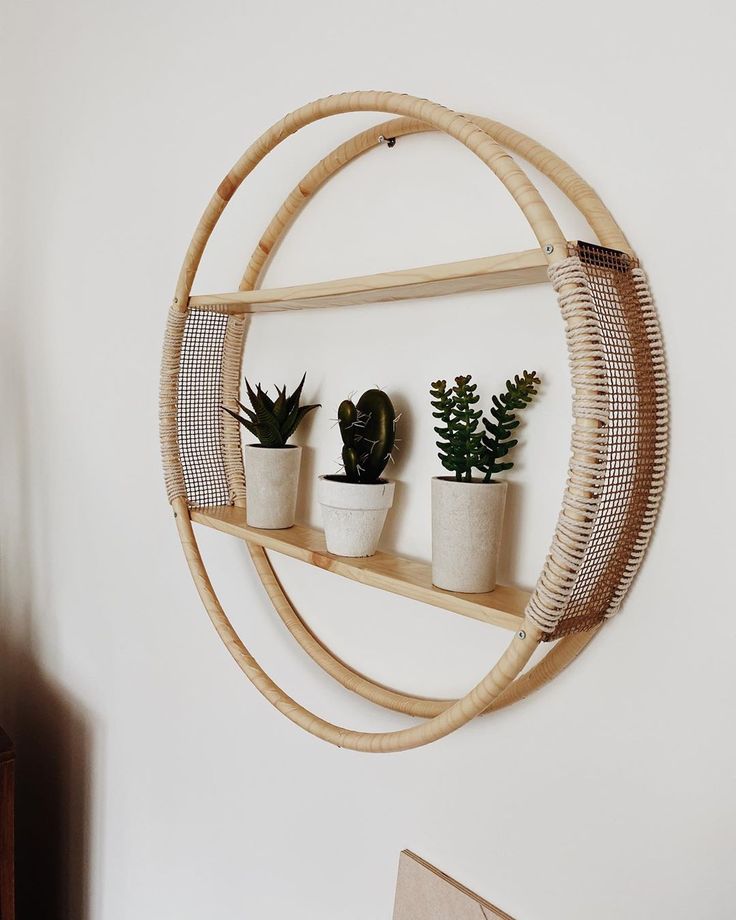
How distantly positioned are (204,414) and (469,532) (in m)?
0.51

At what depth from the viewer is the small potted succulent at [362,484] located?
34.5 inches

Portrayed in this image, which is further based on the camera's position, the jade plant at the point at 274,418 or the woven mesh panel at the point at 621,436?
the jade plant at the point at 274,418

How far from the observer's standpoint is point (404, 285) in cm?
77

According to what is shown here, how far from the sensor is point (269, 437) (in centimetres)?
101

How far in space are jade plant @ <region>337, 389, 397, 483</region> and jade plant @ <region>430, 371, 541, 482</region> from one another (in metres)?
0.09

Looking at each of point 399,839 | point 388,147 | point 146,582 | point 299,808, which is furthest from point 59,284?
point 399,839

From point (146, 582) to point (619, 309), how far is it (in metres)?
0.99

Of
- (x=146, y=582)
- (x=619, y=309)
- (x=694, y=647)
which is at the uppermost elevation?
(x=619, y=309)

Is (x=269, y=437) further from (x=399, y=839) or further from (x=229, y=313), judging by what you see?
(x=399, y=839)

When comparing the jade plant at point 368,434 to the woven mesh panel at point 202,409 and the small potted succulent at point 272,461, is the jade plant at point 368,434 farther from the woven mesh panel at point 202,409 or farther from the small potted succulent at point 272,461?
the woven mesh panel at point 202,409

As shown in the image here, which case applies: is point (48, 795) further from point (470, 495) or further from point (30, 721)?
point (470, 495)

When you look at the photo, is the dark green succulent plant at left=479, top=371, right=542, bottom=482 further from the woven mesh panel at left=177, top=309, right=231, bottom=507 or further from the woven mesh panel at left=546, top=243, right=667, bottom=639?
the woven mesh panel at left=177, top=309, right=231, bottom=507

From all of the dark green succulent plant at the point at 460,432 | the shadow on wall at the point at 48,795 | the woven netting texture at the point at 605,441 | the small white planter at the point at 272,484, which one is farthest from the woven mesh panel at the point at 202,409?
the shadow on wall at the point at 48,795

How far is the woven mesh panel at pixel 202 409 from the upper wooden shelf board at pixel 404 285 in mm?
71
